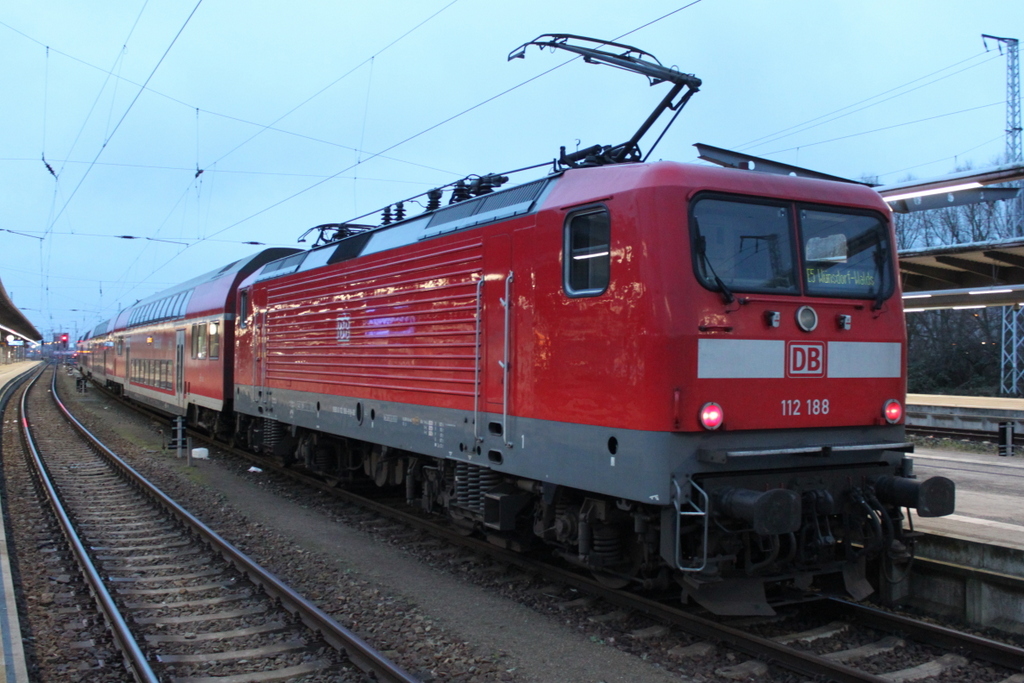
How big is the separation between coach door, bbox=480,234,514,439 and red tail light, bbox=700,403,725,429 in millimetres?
1972

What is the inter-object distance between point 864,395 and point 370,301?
572 cm

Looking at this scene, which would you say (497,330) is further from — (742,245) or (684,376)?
(742,245)

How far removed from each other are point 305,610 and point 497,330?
112 inches

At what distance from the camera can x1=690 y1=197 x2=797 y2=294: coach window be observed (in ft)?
18.4

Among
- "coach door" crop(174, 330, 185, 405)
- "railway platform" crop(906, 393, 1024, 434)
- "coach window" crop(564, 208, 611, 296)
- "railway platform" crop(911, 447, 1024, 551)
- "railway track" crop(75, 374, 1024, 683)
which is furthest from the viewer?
"coach door" crop(174, 330, 185, 405)

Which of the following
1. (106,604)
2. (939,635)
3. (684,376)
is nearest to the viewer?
(684,376)

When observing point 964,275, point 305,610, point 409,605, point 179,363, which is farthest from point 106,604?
point 964,275

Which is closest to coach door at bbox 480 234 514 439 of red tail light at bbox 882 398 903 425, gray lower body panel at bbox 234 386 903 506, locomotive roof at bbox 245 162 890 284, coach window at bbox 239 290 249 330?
gray lower body panel at bbox 234 386 903 506

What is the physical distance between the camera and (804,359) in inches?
229

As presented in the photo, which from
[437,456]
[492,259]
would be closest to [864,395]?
[492,259]

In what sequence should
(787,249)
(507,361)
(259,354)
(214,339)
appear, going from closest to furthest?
(787,249) → (507,361) → (259,354) → (214,339)

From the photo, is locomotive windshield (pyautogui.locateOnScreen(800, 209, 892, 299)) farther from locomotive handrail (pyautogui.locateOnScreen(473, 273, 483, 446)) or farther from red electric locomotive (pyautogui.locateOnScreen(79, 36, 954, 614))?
locomotive handrail (pyautogui.locateOnScreen(473, 273, 483, 446))

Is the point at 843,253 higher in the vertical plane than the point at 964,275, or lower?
lower

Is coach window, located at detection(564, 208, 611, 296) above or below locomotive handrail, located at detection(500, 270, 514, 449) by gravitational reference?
above
